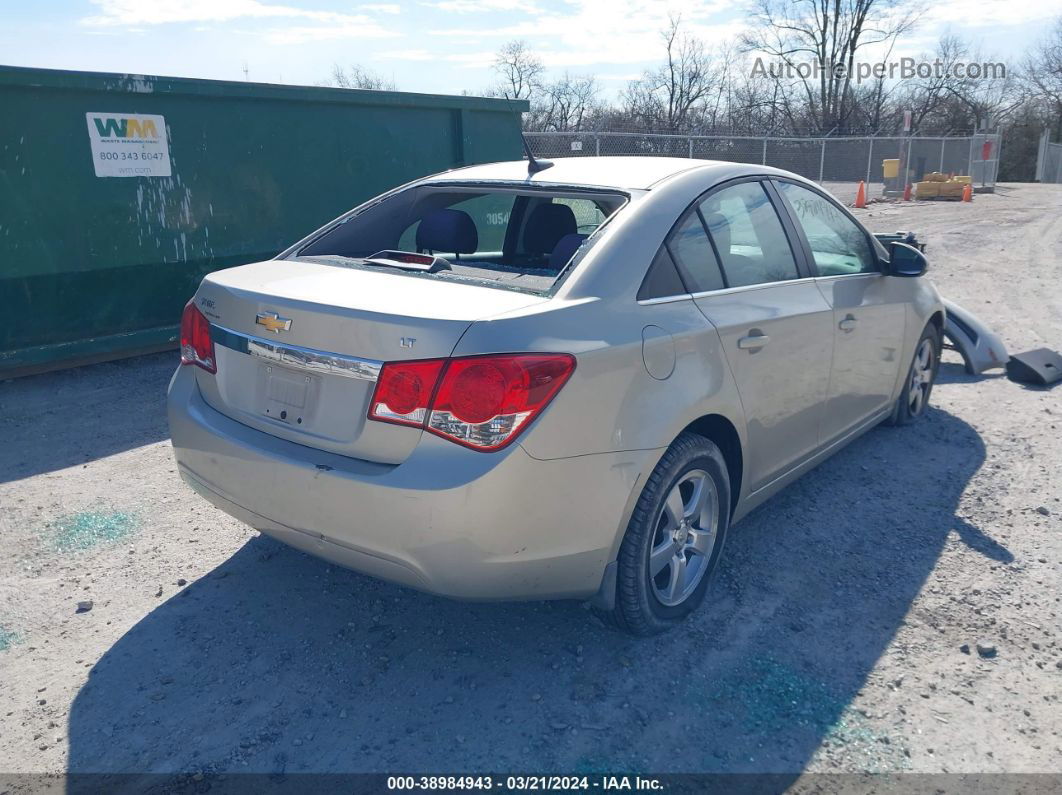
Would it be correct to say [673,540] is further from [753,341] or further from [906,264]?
[906,264]

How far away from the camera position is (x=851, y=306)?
4.14 m

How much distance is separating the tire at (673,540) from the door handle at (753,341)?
16.1 inches

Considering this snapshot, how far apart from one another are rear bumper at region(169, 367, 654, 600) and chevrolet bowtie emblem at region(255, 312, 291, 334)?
364 mm

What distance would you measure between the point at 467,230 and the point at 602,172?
26.9 inches

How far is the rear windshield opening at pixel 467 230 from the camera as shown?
10.9 ft

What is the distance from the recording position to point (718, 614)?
10.9 feet

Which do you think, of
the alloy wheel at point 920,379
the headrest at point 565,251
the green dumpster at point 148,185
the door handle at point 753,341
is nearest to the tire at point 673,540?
the door handle at point 753,341

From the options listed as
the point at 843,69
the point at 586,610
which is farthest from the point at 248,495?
the point at 843,69

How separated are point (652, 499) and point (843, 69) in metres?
44.7

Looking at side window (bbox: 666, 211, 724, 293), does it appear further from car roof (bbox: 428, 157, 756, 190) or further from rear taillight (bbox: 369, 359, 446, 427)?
rear taillight (bbox: 369, 359, 446, 427)

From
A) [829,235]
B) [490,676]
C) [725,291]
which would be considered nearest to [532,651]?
[490,676]

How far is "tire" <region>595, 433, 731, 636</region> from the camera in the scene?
2889 millimetres

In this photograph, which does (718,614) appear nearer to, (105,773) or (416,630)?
(416,630)

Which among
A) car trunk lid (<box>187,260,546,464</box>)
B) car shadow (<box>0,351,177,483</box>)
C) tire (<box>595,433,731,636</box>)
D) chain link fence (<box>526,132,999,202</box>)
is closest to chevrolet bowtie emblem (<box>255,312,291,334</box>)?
car trunk lid (<box>187,260,546,464</box>)
